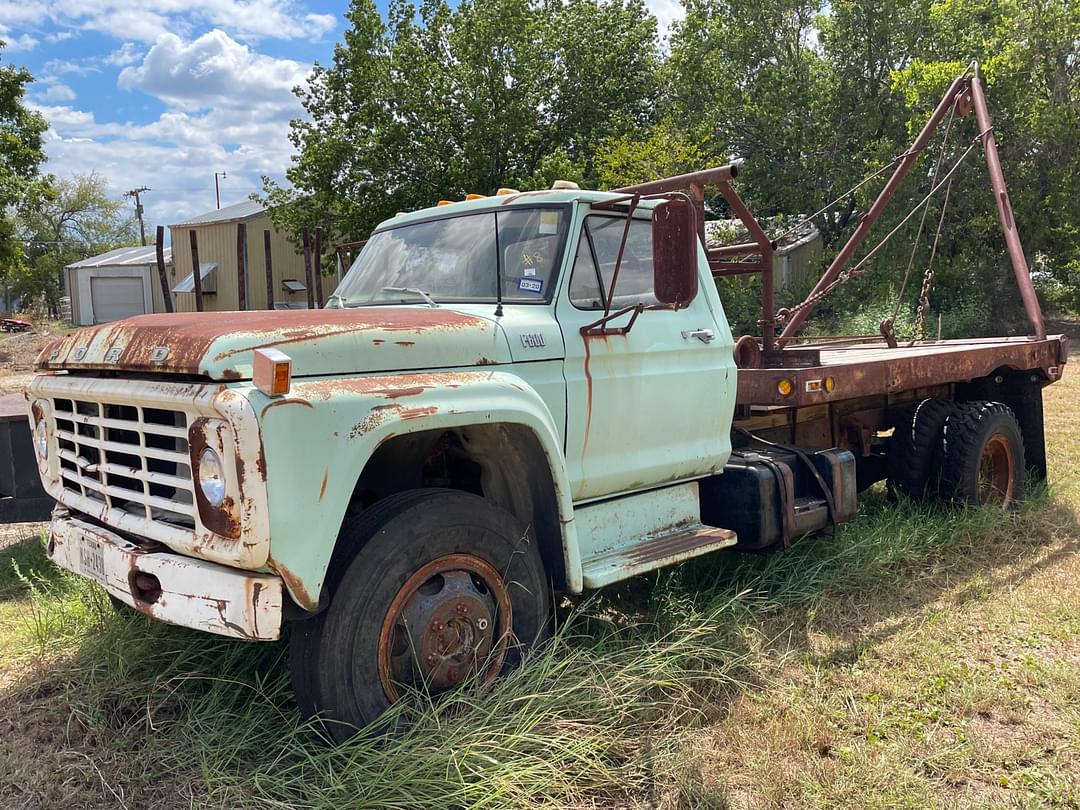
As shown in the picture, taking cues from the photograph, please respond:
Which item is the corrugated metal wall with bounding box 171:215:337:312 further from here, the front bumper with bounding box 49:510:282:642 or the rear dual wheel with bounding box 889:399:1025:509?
the front bumper with bounding box 49:510:282:642

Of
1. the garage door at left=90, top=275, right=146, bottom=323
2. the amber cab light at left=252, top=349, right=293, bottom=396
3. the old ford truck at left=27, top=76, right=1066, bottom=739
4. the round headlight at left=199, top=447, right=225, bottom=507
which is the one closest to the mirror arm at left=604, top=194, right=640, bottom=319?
the old ford truck at left=27, top=76, right=1066, bottom=739

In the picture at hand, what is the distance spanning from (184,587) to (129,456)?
0.65m

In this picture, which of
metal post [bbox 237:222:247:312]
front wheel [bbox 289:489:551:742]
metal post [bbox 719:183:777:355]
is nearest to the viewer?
front wheel [bbox 289:489:551:742]

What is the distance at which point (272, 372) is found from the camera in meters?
2.60

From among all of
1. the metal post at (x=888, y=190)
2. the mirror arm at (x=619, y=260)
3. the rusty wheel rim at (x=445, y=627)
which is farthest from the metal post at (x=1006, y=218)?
the rusty wheel rim at (x=445, y=627)

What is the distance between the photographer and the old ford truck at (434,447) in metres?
2.69

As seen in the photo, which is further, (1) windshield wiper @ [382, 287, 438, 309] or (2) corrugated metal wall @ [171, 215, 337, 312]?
(2) corrugated metal wall @ [171, 215, 337, 312]

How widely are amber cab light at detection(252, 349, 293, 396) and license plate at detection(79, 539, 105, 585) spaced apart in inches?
41.5

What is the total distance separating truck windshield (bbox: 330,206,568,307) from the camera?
3770 millimetres

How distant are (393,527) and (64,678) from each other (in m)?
1.69

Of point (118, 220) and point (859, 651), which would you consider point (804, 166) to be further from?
point (118, 220)

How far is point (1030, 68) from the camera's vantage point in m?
19.0

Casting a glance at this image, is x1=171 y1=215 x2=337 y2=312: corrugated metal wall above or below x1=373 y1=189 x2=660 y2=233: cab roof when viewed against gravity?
above

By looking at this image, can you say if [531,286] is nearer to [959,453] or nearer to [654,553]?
[654,553]
